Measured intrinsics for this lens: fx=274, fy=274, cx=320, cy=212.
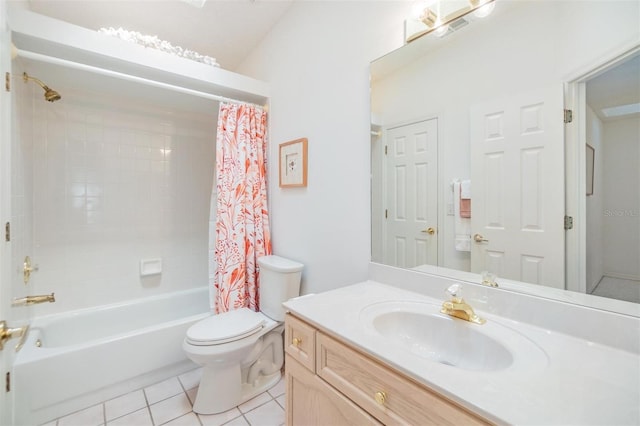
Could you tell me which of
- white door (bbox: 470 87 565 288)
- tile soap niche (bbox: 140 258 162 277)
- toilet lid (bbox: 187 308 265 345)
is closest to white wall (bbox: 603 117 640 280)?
white door (bbox: 470 87 565 288)

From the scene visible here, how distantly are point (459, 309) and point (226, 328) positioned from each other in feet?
4.18

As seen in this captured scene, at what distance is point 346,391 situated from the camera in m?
0.82

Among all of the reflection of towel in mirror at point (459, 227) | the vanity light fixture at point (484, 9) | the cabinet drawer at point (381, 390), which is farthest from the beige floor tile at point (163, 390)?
the vanity light fixture at point (484, 9)

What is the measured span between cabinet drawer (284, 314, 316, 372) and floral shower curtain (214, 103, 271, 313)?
1.02 metres

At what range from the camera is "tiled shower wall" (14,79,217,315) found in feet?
6.64

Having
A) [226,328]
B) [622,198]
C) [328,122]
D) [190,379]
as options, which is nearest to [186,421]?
[190,379]

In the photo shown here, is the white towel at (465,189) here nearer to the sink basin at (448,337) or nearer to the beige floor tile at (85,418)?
the sink basin at (448,337)

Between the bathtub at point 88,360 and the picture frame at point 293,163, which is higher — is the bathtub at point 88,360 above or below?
below

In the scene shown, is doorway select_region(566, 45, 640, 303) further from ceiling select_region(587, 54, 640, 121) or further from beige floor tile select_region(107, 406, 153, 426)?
beige floor tile select_region(107, 406, 153, 426)

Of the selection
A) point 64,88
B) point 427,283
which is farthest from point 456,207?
point 64,88

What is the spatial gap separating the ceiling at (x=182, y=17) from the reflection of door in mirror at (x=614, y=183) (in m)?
1.89

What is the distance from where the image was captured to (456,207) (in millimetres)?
1122

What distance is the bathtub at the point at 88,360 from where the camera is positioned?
143 cm

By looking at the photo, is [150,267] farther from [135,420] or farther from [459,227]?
[459,227]
